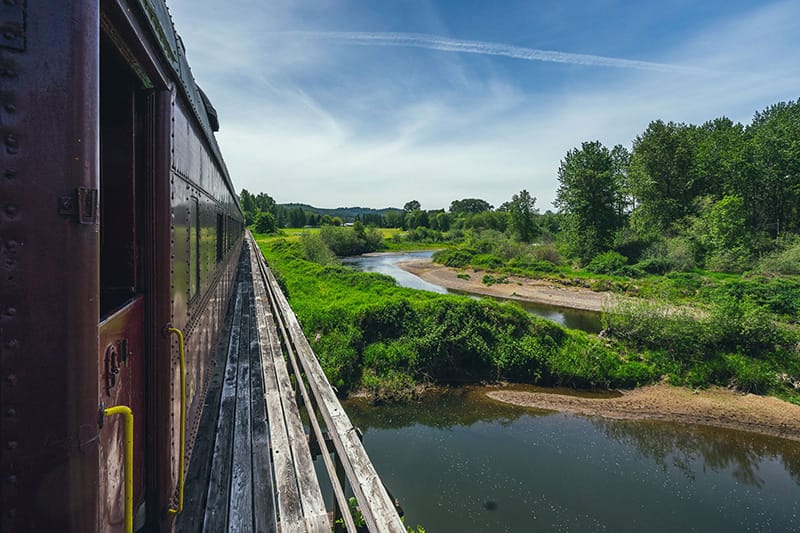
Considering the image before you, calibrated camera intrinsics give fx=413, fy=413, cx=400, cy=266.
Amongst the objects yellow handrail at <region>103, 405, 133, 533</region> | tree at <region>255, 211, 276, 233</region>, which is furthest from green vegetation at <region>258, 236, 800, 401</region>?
tree at <region>255, 211, 276, 233</region>

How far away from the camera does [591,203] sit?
46.6 metres

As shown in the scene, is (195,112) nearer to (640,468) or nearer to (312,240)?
(640,468)

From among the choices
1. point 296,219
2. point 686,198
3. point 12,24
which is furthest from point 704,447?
point 296,219

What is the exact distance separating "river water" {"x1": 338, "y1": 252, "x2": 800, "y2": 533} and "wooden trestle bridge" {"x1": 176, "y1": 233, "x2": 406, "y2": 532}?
6.75 metres

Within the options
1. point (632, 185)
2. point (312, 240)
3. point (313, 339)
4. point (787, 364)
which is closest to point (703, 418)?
point (787, 364)

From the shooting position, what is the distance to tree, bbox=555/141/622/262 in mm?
45562

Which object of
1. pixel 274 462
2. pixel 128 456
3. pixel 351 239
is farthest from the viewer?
pixel 351 239

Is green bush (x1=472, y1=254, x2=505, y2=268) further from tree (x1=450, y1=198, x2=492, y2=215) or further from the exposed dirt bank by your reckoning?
tree (x1=450, y1=198, x2=492, y2=215)

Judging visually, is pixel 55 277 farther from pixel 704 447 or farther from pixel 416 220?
pixel 416 220

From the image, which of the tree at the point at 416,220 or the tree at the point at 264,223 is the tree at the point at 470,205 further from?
the tree at the point at 264,223

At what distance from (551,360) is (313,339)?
9420 millimetres

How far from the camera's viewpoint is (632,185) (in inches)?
1852

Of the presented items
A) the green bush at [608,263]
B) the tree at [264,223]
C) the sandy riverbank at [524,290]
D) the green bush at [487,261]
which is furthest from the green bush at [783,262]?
the tree at [264,223]

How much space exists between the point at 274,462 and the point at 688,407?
16.1m
